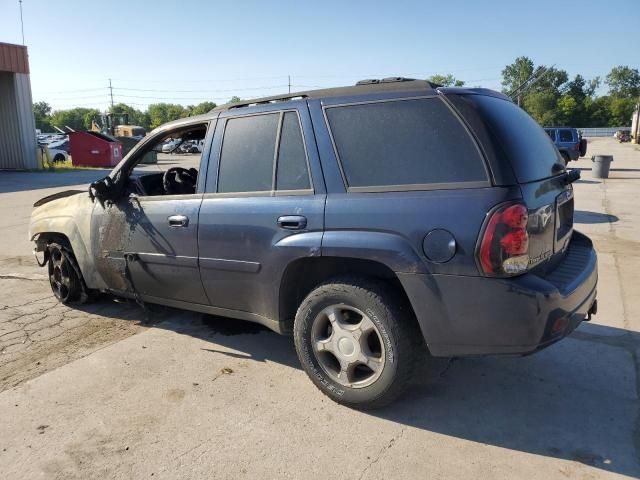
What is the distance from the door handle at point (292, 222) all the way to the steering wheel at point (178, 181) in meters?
1.74

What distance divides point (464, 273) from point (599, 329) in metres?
2.50

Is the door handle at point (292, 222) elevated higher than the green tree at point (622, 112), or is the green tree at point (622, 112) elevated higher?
the green tree at point (622, 112)

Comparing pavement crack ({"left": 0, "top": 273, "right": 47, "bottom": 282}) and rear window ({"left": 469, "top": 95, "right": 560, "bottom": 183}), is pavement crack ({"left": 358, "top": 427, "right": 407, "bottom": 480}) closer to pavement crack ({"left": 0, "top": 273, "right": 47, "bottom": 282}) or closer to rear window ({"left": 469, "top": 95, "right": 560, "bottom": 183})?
rear window ({"left": 469, "top": 95, "right": 560, "bottom": 183})

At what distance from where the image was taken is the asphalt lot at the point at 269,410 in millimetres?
2631

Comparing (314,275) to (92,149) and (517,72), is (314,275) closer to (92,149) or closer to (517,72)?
(92,149)

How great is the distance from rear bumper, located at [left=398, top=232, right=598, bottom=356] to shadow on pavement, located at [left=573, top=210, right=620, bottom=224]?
7.74 meters

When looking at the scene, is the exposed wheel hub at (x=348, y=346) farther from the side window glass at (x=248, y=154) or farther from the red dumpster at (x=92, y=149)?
the red dumpster at (x=92, y=149)

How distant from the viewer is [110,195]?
4.23 meters

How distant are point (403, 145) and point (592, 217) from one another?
881 cm

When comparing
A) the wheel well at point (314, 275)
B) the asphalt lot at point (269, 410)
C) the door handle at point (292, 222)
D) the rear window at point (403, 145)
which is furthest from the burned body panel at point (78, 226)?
the rear window at point (403, 145)

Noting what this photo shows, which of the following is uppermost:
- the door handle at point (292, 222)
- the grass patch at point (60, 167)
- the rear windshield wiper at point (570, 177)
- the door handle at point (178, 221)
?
the rear windshield wiper at point (570, 177)

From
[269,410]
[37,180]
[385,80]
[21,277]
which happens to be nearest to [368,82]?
[385,80]

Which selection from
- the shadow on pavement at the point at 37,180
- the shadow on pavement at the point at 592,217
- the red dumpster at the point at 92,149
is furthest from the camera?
the red dumpster at the point at 92,149

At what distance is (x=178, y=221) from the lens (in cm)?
378
